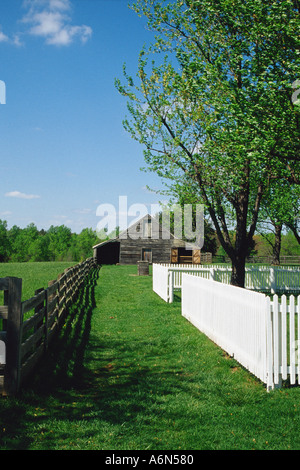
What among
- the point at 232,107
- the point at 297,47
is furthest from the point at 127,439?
the point at 297,47

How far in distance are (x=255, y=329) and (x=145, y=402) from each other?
2.09m

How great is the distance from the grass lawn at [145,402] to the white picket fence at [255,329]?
27 centimetres

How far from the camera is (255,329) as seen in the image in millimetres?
5922

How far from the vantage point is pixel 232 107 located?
402 inches

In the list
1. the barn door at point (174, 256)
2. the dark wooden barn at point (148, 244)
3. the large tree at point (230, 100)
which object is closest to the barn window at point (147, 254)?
the dark wooden barn at point (148, 244)

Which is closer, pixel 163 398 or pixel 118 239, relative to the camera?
pixel 163 398

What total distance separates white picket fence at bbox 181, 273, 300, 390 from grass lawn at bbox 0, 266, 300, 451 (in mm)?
267

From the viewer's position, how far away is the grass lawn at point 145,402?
402 cm

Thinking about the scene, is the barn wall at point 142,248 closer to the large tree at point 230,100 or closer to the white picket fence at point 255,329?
the large tree at point 230,100

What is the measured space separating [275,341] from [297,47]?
28.0 feet

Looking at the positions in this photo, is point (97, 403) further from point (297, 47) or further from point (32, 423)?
point (297, 47)

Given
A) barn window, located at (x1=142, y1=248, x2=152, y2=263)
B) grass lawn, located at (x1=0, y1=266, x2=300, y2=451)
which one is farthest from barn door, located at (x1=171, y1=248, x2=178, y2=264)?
grass lawn, located at (x1=0, y1=266, x2=300, y2=451)

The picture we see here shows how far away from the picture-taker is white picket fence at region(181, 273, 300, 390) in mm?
5535

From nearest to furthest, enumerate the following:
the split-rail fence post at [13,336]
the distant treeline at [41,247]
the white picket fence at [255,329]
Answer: the split-rail fence post at [13,336] < the white picket fence at [255,329] < the distant treeline at [41,247]
